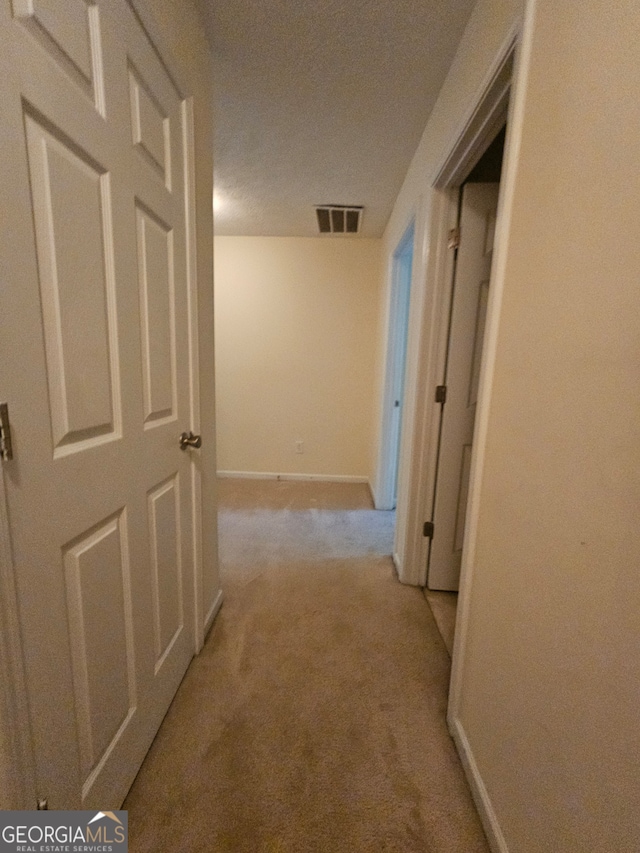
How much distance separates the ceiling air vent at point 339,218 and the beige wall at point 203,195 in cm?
141

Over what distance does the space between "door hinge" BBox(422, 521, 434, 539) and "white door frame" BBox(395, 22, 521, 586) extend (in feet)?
0.07

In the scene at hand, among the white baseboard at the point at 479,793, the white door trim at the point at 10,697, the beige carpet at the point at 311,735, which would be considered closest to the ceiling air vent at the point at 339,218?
the beige carpet at the point at 311,735

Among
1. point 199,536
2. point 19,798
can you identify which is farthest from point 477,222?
point 19,798

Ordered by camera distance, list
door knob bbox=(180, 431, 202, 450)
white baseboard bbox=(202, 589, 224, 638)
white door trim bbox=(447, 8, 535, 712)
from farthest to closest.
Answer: white baseboard bbox=(202, 589, 224, 638) < door knob bbox=(180, 431, 202, 450) < white door trim bbox=(447, 8, 535, 712)

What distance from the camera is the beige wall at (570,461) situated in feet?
1.69

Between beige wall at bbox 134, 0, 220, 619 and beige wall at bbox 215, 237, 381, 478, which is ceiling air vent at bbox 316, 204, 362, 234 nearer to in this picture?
beige wall at bbox 215, 237, 381, 478

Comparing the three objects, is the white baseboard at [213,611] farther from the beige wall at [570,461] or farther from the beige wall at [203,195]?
the beige wall at [570,461]

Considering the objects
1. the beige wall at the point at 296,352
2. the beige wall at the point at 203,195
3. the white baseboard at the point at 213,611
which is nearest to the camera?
the beige wall at the point at 203,195

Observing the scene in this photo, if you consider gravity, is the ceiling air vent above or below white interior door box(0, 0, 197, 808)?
above

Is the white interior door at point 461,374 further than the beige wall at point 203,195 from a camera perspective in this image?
Yes

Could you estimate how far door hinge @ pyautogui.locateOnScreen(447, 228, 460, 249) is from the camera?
159 centimetres

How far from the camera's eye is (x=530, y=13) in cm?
77

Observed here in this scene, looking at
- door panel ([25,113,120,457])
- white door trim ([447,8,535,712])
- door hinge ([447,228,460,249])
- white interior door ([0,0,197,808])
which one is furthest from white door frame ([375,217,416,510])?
door panel ([25,113,120,457])

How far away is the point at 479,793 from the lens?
0.91 metres
